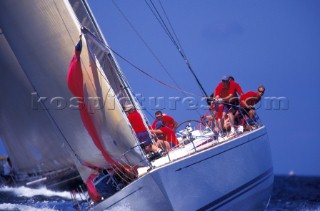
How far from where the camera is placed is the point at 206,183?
371 inches

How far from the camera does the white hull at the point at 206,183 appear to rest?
8.51 metres

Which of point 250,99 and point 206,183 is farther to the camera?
point 250,99

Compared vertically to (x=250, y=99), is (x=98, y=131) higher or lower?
higher

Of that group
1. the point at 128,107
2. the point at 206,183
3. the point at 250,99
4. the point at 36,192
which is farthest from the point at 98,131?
the point at 36,192

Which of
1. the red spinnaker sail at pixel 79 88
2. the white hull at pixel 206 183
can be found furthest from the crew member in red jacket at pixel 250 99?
the red spinnaker sail at pixel 79 88

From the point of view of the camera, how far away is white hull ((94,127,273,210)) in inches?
335

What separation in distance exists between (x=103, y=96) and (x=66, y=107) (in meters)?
0.70

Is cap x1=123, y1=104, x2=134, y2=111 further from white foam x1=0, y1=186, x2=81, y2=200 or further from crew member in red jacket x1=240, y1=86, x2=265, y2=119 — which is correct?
white foam x1=0, y1=186, x2=81, y2=200

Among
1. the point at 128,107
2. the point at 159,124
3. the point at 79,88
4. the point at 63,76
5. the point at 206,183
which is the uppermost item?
the point at 63,76

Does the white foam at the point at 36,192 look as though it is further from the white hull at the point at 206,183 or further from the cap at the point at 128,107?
the white hull at the point at 206,183

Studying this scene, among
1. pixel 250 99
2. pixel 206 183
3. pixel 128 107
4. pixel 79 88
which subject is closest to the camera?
pixel 79 88

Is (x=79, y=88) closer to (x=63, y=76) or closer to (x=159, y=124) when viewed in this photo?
(x=63, y=76)

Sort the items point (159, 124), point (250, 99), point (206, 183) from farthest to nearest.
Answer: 1. point (250, 99)
2. point (159, 124)
3. point (206, 183)

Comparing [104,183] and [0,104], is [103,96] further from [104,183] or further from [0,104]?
[0,104]
